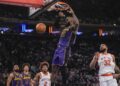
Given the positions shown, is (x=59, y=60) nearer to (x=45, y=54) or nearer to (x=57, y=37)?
(x=45, y=54)

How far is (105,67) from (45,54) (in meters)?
13.3

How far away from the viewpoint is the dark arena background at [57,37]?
68.1ft

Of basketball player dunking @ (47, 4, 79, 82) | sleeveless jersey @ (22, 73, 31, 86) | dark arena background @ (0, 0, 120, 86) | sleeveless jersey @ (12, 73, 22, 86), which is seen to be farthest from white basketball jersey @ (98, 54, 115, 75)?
dark arena background @ (0, 0, 120, 86)

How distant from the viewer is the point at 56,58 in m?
7.99

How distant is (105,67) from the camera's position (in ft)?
32.3

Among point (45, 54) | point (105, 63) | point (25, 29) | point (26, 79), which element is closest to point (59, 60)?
point (105, 63)

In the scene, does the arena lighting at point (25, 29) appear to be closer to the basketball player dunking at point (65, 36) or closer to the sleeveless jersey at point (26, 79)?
the sleeveless jersey at point (26, 79)

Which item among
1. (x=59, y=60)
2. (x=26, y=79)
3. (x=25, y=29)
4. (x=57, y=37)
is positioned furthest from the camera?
(x=57, y=37)

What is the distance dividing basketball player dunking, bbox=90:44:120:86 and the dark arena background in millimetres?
9673

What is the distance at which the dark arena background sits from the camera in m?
20.8

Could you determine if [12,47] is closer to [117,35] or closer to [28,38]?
[28,38]

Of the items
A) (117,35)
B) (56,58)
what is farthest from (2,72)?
(56,58)

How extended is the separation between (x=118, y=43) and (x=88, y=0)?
399cm

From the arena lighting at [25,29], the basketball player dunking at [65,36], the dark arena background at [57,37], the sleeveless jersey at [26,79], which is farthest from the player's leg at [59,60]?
the arena lighting at [25,29]
